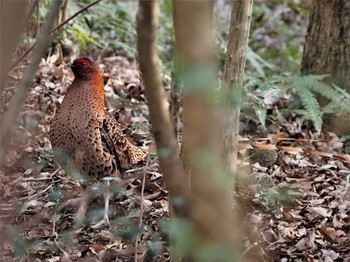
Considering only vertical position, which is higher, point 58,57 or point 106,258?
point 58,57

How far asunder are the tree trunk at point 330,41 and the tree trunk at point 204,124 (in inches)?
198

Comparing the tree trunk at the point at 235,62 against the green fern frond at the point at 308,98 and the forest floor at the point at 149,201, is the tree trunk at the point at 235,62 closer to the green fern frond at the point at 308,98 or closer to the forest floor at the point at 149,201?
the forest floor at the point at 149,201

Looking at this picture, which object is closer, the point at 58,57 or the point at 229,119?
the point at 229,119

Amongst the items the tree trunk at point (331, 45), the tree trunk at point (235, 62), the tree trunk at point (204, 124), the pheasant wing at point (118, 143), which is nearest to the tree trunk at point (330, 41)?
the tree trunk at point (331, 45)

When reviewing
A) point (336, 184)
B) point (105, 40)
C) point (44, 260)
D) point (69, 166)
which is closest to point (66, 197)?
point (69, 166)

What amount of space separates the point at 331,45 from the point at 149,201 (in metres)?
2.77

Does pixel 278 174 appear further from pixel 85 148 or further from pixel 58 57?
pixel 58 57

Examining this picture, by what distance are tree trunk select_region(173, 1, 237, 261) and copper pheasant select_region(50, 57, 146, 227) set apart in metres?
2.92

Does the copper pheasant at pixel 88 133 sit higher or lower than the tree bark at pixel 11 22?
lower

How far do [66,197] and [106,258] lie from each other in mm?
1026

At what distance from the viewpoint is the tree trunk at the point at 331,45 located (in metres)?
6.89

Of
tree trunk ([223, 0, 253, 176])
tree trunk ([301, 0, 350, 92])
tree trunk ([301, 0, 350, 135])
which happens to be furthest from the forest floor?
tree trunk ([301, 0, 350, 92])

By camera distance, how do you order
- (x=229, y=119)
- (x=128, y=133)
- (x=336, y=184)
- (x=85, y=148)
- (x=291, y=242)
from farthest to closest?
(x=128, y=133), (x=336, y=184), (x=85, y=148), (x=291, y=242), (x=229, y=119)

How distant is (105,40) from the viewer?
970cm
